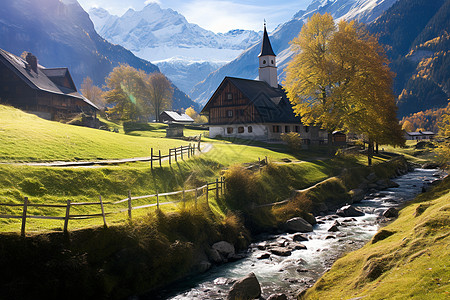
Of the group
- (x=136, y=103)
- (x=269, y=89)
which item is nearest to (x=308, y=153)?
(x=269, y=89)

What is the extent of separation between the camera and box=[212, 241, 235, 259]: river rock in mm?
20852

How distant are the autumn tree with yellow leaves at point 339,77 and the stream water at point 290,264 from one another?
17307 mm

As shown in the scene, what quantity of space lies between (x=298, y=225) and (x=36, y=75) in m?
54.2

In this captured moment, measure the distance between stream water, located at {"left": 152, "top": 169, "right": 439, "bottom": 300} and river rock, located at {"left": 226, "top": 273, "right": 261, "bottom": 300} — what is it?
0.66 metres

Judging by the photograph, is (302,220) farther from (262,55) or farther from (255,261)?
(262,55)

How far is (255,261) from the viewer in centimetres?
2042

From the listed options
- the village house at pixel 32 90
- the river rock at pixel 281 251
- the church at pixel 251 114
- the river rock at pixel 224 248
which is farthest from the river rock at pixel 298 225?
the village house at pixel 32 90

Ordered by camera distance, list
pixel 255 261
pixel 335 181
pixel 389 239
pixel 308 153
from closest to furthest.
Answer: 1. pixel 389 239
2. pixel 255 261
3. pixel 335 181
4. pixel 308 153

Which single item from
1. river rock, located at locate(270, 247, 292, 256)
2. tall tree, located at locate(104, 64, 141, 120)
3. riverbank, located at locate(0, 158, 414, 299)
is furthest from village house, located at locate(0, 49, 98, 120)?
river rock, located at locate(270, 247, 292, 256)

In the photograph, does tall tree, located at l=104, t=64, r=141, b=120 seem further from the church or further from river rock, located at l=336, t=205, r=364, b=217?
river rock, located at l=336, t=205, r=364, b=217

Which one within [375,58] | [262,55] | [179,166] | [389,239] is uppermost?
[262,55]

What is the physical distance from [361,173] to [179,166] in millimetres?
25764

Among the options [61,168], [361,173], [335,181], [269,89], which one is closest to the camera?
[61,168]

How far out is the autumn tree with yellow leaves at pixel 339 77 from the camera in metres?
42.6
